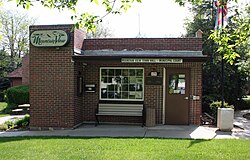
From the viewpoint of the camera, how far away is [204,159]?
6.54 metres

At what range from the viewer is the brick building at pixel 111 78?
11.1 meters

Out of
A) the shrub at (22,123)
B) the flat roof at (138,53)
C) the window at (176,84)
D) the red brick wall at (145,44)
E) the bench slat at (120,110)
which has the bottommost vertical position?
the shrub at (22,123)

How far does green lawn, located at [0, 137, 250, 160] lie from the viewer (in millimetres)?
6777

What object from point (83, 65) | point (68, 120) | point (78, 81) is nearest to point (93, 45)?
point (83, 65)

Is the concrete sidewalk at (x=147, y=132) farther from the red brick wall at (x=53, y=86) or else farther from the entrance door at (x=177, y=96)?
the red brick wall at (x=53, y=86)

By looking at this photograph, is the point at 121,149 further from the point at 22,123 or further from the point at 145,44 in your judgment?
the point at 22,123

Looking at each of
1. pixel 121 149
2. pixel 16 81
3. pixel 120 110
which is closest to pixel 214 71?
pixel 120 110

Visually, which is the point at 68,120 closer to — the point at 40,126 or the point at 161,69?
the point at 40,126

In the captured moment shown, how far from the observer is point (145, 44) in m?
12.3

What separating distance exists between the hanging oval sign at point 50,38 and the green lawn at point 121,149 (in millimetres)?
3861

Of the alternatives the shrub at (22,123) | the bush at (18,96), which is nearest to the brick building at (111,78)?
the shrub at (22,123)

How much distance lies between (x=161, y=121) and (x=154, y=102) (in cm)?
85

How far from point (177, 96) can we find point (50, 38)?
563 centimetres

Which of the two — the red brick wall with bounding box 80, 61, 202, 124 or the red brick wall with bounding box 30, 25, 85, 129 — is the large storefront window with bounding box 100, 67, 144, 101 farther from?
the red brick wall with bounding box 30, 25, 85, 129
